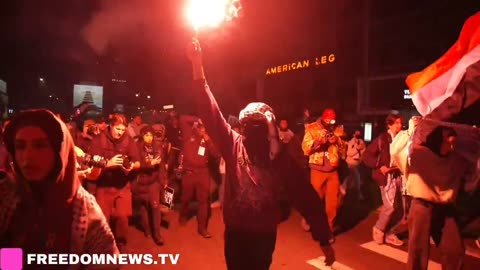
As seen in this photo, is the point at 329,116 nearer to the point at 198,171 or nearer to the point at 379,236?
the point at 379,236

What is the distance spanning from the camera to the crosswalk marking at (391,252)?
531cm

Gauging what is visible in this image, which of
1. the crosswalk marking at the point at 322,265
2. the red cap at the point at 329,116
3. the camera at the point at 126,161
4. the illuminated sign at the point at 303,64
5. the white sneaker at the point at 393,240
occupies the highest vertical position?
the illuminated sign at the point at 303,64

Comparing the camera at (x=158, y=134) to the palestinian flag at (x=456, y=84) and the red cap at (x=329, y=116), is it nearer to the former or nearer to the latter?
the red cap at (x=329, y=116)

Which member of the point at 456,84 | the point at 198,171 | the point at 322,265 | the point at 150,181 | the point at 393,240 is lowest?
the point at 322,265

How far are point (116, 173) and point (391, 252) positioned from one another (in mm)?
4451

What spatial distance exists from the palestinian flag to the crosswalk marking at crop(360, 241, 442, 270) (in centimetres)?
241

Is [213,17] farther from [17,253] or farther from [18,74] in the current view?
[18,74]

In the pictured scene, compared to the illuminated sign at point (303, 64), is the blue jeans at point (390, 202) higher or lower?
lower

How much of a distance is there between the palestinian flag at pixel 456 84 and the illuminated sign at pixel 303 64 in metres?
16.9

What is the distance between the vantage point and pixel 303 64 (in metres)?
21.8

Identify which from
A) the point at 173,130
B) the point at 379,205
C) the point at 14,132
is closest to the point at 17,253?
the point at 14,132

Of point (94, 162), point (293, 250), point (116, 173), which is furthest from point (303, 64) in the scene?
point (94, 162)

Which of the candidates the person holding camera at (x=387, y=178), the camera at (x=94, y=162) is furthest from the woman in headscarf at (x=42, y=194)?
the person holding camera at (x=387, y=178)

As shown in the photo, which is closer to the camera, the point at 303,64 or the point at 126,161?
the point at 126,161
